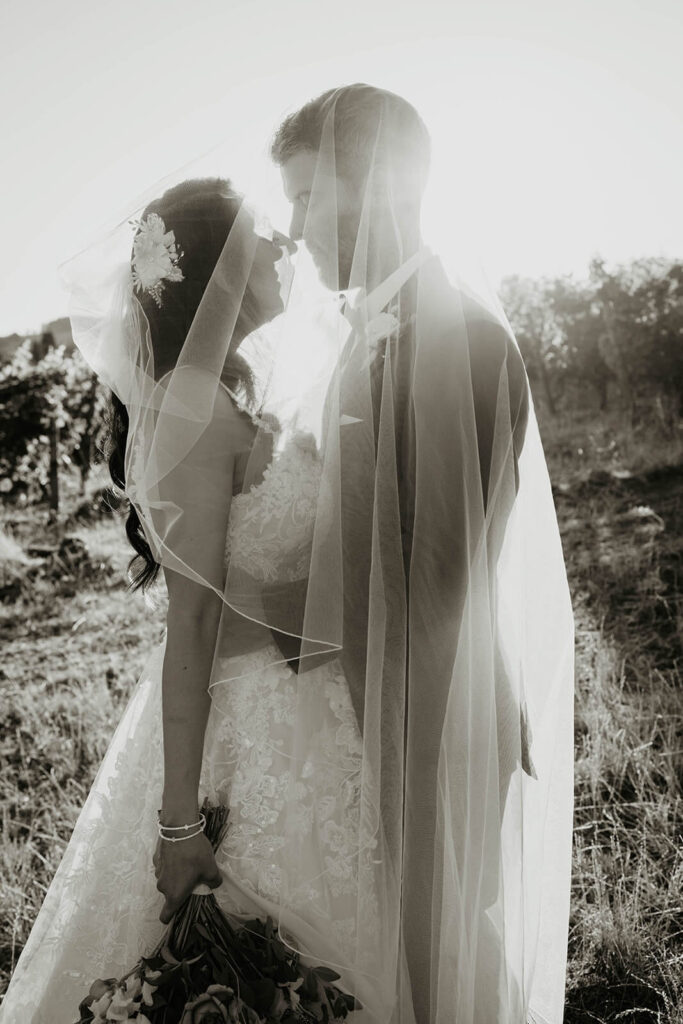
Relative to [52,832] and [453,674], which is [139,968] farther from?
[52,832]

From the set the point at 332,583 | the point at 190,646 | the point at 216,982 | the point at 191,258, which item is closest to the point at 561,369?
the point at 191,258

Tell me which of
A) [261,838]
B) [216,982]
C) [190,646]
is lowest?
[216,982]

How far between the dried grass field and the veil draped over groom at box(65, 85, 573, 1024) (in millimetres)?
773

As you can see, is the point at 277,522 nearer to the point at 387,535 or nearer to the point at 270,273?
the point at 387,535

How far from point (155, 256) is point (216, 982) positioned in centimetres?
145

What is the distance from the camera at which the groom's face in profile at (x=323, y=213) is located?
Answer: 1.56 m

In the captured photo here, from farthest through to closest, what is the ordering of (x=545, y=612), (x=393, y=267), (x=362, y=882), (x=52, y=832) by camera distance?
(x=52, y=832)
(x=545, y=612)
(x=393, y=267)
(x=362, y=882)

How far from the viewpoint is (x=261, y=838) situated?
1.53 metres

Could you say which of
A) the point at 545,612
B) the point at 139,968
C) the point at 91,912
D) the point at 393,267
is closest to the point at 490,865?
the point at 545,612

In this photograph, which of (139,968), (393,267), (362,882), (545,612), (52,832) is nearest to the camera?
(139,968)

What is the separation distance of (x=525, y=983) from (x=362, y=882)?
17.7 inches

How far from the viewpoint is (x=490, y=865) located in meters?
1.50

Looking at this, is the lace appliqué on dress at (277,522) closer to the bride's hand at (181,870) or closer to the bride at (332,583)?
the bride at (332,583)

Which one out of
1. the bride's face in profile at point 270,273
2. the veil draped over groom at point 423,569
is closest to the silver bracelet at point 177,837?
the veil draped over groom at point 423,569
